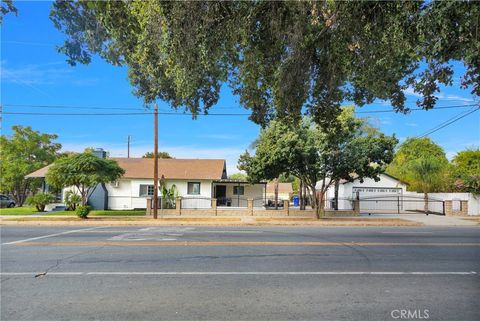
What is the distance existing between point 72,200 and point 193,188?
30.6ft

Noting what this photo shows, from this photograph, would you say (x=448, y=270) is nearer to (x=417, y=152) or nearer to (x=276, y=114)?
(x=276, y=114)

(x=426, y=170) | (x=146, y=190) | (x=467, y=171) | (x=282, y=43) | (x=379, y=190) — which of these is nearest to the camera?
(x=282, y=43)

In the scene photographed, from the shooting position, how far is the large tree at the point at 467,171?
2691cm

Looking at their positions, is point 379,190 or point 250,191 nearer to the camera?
point 379,190

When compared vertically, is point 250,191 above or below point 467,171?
below

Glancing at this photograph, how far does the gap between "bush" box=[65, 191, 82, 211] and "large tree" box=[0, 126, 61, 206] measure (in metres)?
10.3

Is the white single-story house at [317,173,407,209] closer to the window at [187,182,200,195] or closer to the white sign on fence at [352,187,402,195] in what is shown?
the white sign on fence at [352,187,402,195]

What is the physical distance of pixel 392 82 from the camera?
25.1ft

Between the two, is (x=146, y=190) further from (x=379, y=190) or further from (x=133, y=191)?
(x=379, y=190)

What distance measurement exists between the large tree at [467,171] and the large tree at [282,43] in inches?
888

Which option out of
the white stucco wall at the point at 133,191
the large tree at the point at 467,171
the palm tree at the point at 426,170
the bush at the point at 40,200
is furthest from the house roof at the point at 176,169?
the large tree at the point at 467,171

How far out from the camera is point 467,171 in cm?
3169

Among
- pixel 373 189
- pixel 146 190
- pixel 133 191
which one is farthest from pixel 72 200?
pixel 373 189

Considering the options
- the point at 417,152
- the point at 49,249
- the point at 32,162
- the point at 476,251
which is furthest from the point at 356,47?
the point at 417,152
